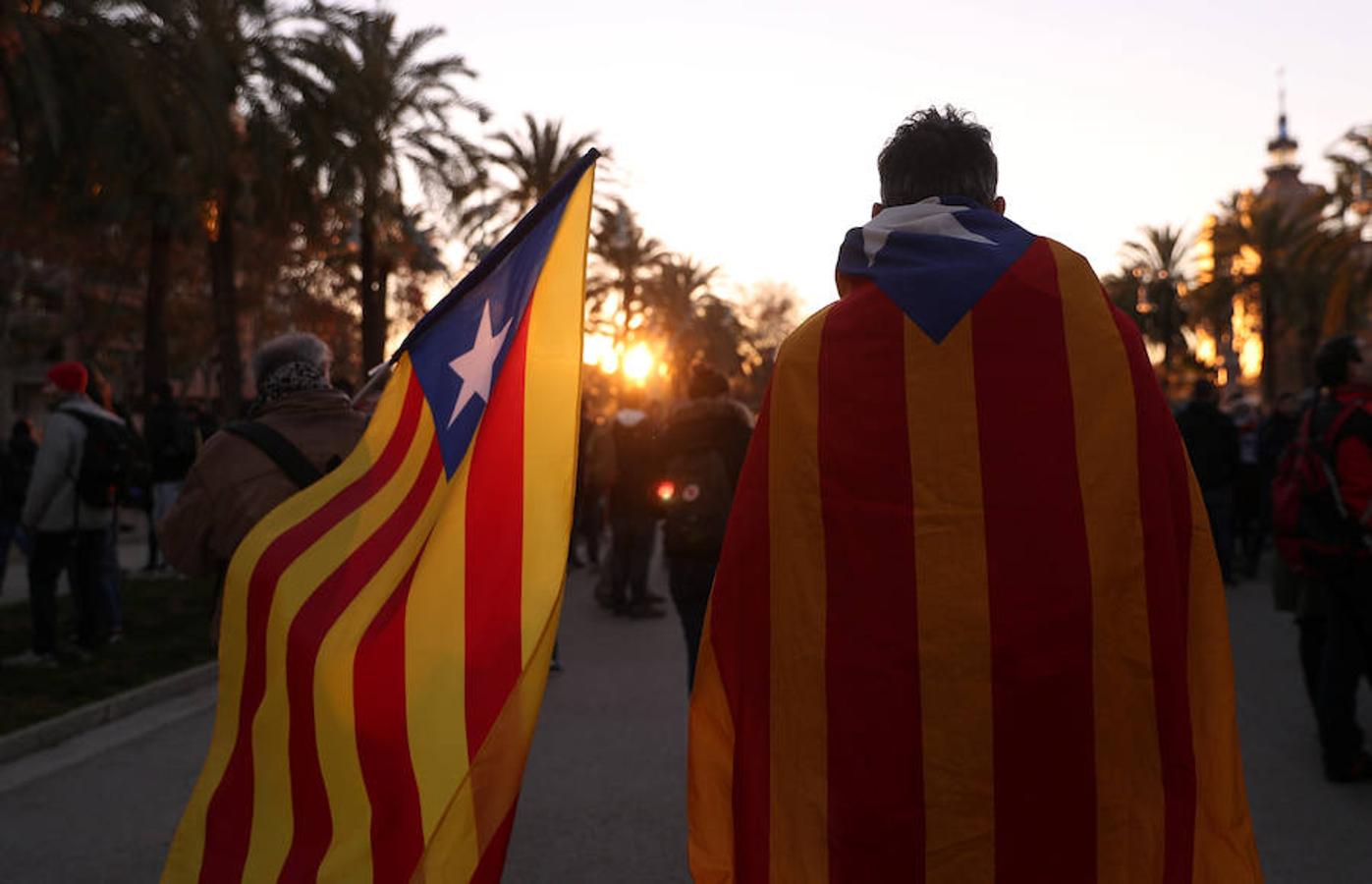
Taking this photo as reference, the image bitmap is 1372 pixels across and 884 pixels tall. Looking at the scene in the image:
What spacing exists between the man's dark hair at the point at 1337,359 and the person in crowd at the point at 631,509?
6.39 m

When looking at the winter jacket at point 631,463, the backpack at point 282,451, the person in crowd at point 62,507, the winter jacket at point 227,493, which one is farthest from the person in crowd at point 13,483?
the backpack at point 282,451

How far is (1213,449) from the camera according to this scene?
11.3m

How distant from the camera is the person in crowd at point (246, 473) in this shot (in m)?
3.75

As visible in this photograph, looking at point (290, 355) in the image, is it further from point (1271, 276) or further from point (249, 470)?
point (1271, 276)

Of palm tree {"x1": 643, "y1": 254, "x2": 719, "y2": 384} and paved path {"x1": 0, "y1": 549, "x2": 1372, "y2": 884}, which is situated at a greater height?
palm tree {"x1": 643, "y1": 254, "x2": 719, "y2": 384}

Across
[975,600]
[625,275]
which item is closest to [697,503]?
[975,600]

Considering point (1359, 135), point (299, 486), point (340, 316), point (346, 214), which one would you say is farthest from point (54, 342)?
point (299, 486)

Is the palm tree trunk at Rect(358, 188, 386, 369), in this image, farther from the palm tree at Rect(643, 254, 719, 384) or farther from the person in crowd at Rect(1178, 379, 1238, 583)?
the palm tree at Rect(643, 254, 719, 384)

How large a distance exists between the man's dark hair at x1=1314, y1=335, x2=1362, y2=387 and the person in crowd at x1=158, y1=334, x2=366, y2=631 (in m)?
4.13

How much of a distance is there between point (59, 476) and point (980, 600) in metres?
7.89

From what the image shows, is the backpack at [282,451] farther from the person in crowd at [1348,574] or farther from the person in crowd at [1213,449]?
the person in crowd at [1213,449]

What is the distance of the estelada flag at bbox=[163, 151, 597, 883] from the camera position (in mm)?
2498

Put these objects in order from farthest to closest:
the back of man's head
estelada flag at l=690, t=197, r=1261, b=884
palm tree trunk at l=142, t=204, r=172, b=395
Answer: palm tree trunk at l=142, t=204, r=172, b=395, the back of man's head, estelada flag at l=690, t=197, r=1261, b=884

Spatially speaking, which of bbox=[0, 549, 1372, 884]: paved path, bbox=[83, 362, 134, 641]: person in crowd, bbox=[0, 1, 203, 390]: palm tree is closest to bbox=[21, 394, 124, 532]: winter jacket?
bbox=[83, 362, 134, 641]: person in crowd
